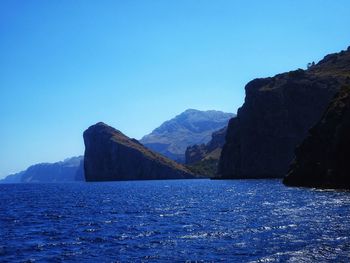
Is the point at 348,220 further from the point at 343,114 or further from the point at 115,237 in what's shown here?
the point at 343,114

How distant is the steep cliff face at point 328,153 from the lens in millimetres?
110312

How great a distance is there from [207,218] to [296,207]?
58.5 feet

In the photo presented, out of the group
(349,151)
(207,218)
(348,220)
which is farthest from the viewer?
(349,151)

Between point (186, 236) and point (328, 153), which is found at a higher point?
point (328, 153)

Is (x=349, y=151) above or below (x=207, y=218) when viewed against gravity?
above

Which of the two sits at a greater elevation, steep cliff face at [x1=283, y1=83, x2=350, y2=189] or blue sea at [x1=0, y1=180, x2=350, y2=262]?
steep cliff face at [x1=283, y1=83, x2=350, y2=189]

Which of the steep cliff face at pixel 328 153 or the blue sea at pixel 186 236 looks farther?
the steep cliff face at pixel 328 153

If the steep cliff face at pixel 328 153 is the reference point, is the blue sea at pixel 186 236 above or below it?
below

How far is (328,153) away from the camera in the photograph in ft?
387

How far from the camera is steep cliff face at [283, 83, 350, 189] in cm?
11031

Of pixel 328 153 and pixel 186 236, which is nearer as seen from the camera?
pixel 186 236

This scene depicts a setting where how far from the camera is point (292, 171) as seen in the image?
140m

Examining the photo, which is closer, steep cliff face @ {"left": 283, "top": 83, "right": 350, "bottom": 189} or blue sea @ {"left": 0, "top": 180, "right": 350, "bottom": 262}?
blue sea @ {"left": 0, "top": 180, "right": 350, "bottom": 262}

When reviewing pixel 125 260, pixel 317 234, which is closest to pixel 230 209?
pixel 317 234
